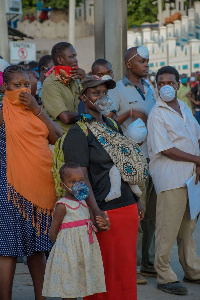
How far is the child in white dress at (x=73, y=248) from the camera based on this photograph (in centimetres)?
487

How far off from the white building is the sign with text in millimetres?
18847

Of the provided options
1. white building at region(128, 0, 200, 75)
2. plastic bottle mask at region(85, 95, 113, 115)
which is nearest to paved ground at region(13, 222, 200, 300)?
plastic bottle mask at region(85, 95, 113, 115)

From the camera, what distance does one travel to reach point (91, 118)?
515cm

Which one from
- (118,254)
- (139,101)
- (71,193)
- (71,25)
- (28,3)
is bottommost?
(118,254)

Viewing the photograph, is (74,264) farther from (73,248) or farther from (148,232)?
(148,232)

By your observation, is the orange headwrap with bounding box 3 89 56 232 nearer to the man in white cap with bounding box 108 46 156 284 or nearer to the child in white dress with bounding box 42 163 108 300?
the child in white dress with bounding box 42 163 108 300

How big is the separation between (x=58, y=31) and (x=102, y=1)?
45576mm

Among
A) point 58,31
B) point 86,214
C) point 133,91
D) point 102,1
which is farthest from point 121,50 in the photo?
point 58,31

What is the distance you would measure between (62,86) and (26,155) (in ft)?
3.94

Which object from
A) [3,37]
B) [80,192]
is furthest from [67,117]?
[3,37]

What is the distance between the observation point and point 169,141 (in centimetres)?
646

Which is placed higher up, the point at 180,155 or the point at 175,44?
the point at 175,44

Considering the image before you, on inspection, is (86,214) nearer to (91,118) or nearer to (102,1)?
(91,118)

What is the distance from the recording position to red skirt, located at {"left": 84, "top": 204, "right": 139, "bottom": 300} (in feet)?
16.8
